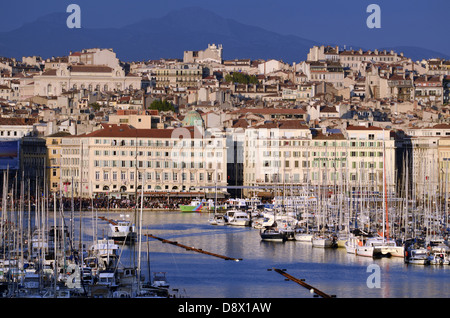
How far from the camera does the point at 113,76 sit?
95625mm

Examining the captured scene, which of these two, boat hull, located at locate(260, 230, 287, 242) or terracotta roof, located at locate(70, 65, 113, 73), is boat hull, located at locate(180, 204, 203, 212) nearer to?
boat hull, located at locate(260, 230, 287, 242)

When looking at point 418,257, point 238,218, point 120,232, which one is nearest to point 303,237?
point 120,232

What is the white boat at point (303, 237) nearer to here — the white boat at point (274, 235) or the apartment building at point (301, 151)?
the white boat at point (274, 235)

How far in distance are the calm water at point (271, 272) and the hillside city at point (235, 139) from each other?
640 centimetres

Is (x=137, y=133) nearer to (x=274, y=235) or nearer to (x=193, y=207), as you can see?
(x=193, y=207)

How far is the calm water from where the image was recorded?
24.5m

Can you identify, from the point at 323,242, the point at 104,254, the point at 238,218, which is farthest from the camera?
the point at 238,218

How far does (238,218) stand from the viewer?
44.3m

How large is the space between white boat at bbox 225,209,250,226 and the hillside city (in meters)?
3.37

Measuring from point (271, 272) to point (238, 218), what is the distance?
16.4 metres

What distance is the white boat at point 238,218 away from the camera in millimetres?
43938

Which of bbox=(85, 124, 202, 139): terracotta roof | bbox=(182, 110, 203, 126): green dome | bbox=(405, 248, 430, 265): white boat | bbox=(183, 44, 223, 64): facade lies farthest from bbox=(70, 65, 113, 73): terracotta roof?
bbox=(405, 248, 430, 265): white boat

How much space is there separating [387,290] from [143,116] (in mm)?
37518
